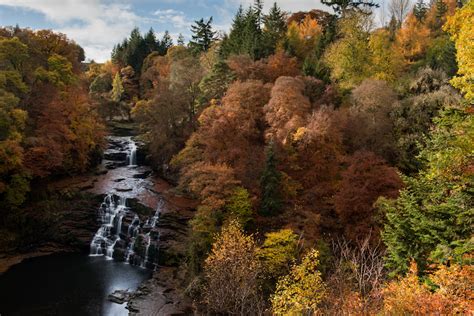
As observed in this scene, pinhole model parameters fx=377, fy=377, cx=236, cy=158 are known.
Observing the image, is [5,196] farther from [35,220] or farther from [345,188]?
[345,188]

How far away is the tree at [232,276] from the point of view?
23.3 metres

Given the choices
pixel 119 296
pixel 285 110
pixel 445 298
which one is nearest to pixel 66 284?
pixel 119 296

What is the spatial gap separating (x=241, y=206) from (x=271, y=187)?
2.76m

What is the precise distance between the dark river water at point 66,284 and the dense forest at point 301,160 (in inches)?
187

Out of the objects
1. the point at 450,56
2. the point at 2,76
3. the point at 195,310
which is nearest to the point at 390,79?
the point at 450,56

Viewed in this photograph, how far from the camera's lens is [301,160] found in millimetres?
31141

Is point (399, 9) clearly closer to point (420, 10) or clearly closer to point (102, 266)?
point (420, 10)

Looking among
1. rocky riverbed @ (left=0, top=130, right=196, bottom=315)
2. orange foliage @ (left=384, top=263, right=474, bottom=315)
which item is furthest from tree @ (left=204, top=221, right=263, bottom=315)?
orange foliage @ (left=384, top=263, right=474, bottom=315)

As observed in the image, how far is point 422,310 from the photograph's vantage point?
12.5 metres

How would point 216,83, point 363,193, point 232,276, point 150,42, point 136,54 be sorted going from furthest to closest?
point 150,42, point 136,54, point 216,83, point 363,193, point 232,276

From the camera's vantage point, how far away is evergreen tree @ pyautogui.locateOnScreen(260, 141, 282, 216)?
29.0 meters

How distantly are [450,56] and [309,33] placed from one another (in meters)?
23.0

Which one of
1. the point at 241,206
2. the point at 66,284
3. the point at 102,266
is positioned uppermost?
the point at 241,206

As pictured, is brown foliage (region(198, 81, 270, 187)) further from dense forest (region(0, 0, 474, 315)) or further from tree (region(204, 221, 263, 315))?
tree (region(204, 221, 263, 315))
